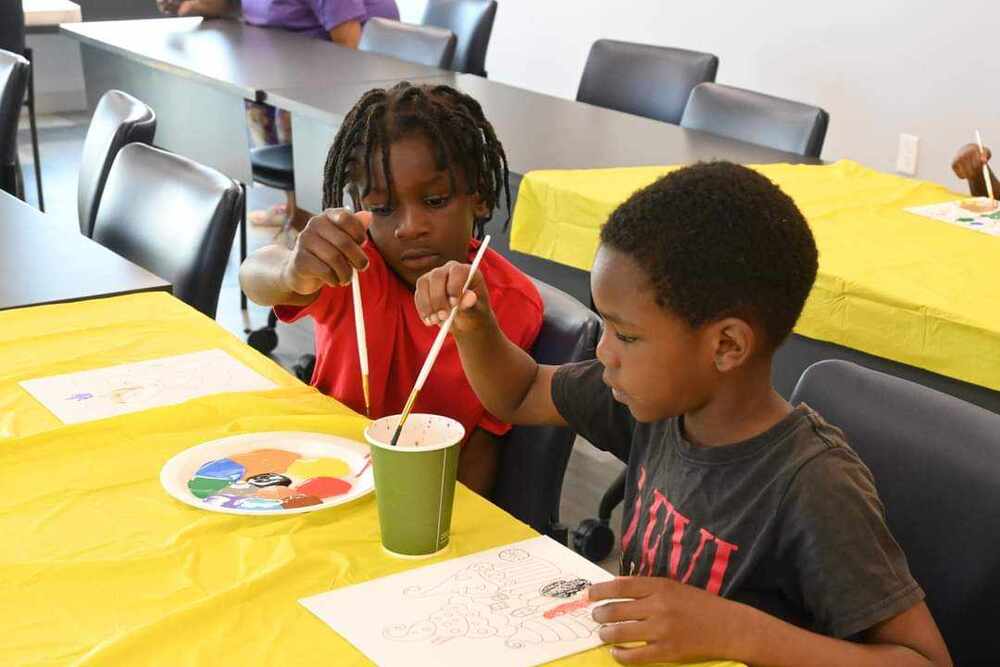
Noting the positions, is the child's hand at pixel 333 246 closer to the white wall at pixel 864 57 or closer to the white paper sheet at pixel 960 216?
the white paper sheet at pixel 960 216

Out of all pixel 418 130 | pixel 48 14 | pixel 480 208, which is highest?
pixel 418 130

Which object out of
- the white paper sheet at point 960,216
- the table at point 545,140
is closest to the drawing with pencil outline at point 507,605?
the table at point 545,140

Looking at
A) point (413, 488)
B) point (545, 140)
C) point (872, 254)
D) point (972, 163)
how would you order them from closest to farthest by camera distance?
point (413, 488) < point (872, 254) < point (972, 163) < point (545, 140)

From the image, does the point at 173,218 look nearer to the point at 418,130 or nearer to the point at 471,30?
the point at 418,130

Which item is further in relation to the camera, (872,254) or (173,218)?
(872,254)

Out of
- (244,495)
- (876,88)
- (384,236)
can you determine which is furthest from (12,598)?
(876,88)

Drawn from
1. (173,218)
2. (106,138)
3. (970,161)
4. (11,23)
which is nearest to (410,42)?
(11,23)

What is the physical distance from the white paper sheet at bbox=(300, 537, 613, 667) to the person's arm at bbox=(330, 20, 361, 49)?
376 centimetres

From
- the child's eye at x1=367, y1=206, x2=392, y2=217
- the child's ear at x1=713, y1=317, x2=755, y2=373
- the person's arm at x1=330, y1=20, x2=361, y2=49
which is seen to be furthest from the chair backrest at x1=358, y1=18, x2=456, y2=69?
the child's ear at x1=713, y1=317, x2=755, y2=373

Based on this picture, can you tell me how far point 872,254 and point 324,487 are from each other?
1.30 meters

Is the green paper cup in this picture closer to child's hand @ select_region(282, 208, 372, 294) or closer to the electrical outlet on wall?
child's hand @ select_region(282, 208, 372, 294)

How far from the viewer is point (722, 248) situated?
1.12 meters

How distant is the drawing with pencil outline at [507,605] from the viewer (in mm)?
1003

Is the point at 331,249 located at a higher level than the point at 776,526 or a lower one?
higher
